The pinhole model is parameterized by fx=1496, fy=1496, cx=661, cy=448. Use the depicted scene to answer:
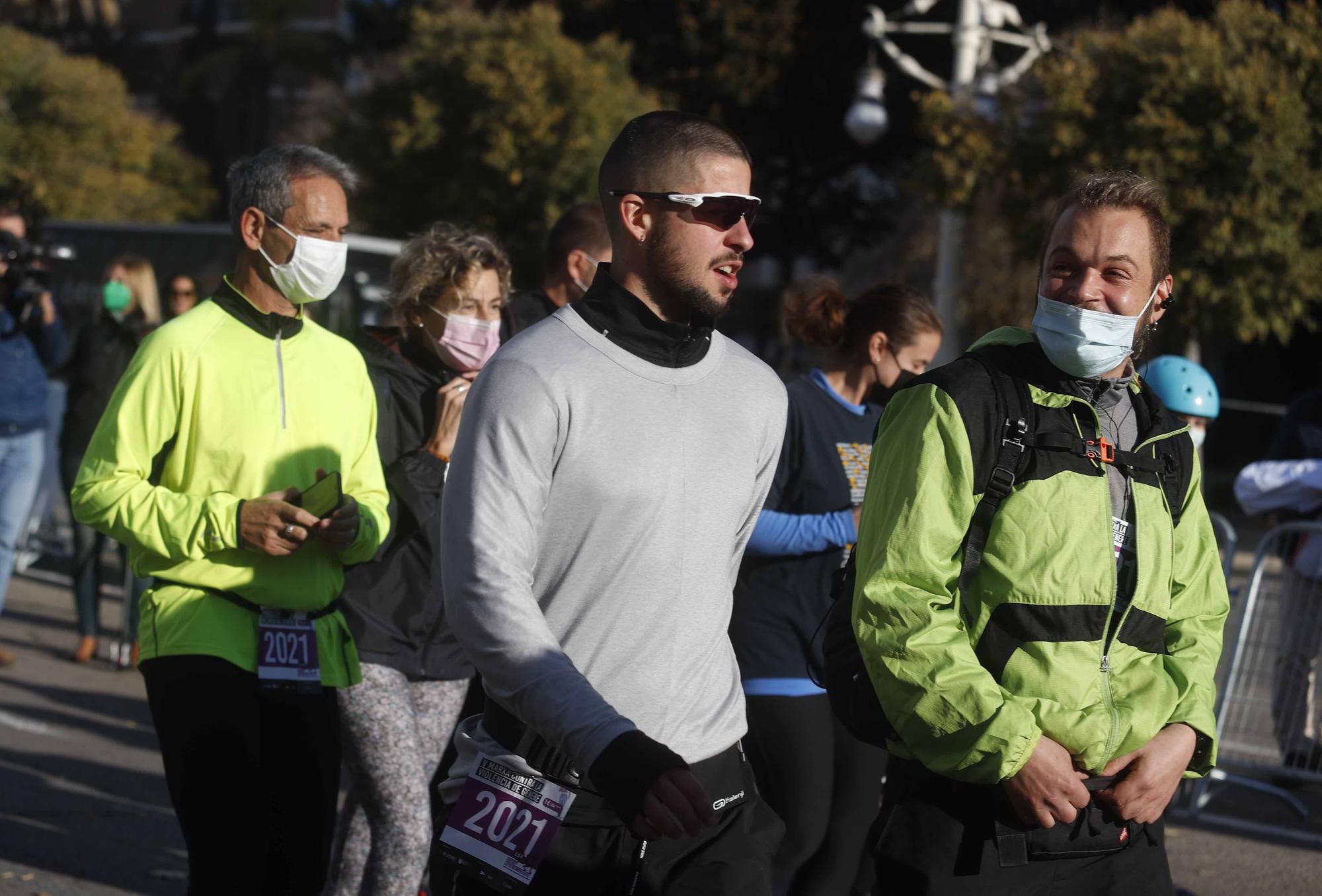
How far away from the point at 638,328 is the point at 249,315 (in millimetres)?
1446

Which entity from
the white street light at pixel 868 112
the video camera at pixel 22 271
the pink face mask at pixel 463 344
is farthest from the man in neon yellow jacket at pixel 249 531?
the white street light at pixel 868 112

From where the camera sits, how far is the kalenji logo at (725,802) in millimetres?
2629

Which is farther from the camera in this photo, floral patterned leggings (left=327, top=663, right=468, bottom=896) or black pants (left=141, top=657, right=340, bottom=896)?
floral patterned leggings (left=327, top=663, right=468, bottom=896)

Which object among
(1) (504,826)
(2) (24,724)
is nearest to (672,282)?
(1) (504,826)

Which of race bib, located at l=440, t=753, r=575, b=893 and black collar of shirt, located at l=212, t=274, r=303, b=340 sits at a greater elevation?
black collar of shirt, located at l=212, t=274, r=303, b=340

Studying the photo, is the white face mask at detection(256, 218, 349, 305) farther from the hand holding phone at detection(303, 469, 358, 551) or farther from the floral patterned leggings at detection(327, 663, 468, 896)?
the floral patterned leggings at detection(327, 663, 468, 896)

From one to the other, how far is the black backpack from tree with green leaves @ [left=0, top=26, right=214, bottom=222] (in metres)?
32.7

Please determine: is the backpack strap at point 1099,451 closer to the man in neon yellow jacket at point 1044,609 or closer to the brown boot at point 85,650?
the man in neon yellow jacket at point 1044,609

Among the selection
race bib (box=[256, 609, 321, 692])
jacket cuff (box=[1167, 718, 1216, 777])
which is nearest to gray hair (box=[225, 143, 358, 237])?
race bib (box=[256, 609, 321, 692])

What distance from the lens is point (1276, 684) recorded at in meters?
6.58

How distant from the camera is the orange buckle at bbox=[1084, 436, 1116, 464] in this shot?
8.82ft

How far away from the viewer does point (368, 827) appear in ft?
13.9

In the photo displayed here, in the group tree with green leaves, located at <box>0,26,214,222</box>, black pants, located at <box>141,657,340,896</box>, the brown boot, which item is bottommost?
tree with green leaves, located at <box>0,26,214,222</box>

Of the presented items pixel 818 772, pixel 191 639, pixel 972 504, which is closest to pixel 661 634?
pixel 972 504
